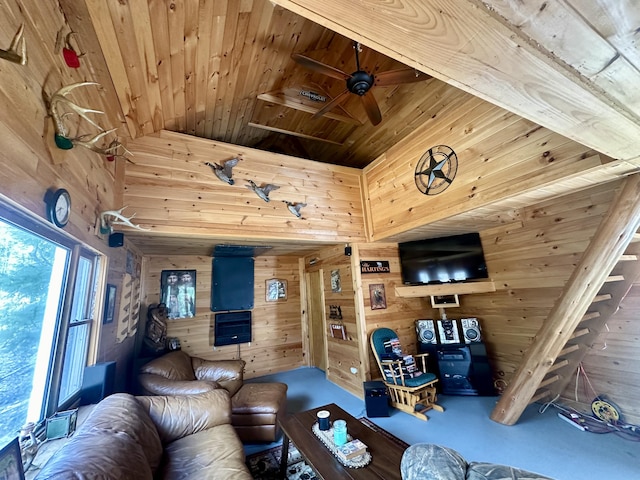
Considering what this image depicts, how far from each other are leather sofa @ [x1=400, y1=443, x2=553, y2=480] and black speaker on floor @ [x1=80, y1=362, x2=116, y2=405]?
2294 millimetres

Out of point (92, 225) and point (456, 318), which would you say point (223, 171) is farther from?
point (456, 318)

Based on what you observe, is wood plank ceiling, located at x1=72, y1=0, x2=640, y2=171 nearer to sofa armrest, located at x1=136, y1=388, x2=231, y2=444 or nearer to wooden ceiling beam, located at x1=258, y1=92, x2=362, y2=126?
wooden ceiling beam, located at x1=258, y1=92, x2=362, y2=126

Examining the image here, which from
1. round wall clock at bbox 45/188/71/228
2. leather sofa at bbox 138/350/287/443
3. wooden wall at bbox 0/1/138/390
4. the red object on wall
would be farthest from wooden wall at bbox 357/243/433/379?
the red object on wall

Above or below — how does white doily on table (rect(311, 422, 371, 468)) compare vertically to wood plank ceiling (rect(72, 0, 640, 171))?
below

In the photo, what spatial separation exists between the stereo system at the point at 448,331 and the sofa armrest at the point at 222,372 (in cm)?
276

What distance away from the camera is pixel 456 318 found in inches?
166

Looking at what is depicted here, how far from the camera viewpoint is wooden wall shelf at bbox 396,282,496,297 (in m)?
3.63

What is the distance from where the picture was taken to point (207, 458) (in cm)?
183

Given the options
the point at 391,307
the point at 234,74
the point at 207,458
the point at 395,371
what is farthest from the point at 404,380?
the point at 234,74

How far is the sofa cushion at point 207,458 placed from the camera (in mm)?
1666

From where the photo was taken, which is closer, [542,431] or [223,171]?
[542,431]

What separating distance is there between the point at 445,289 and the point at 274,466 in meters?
3.09

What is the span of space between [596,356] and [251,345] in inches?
199

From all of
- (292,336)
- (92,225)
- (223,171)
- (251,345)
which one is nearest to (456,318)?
(292,336)
